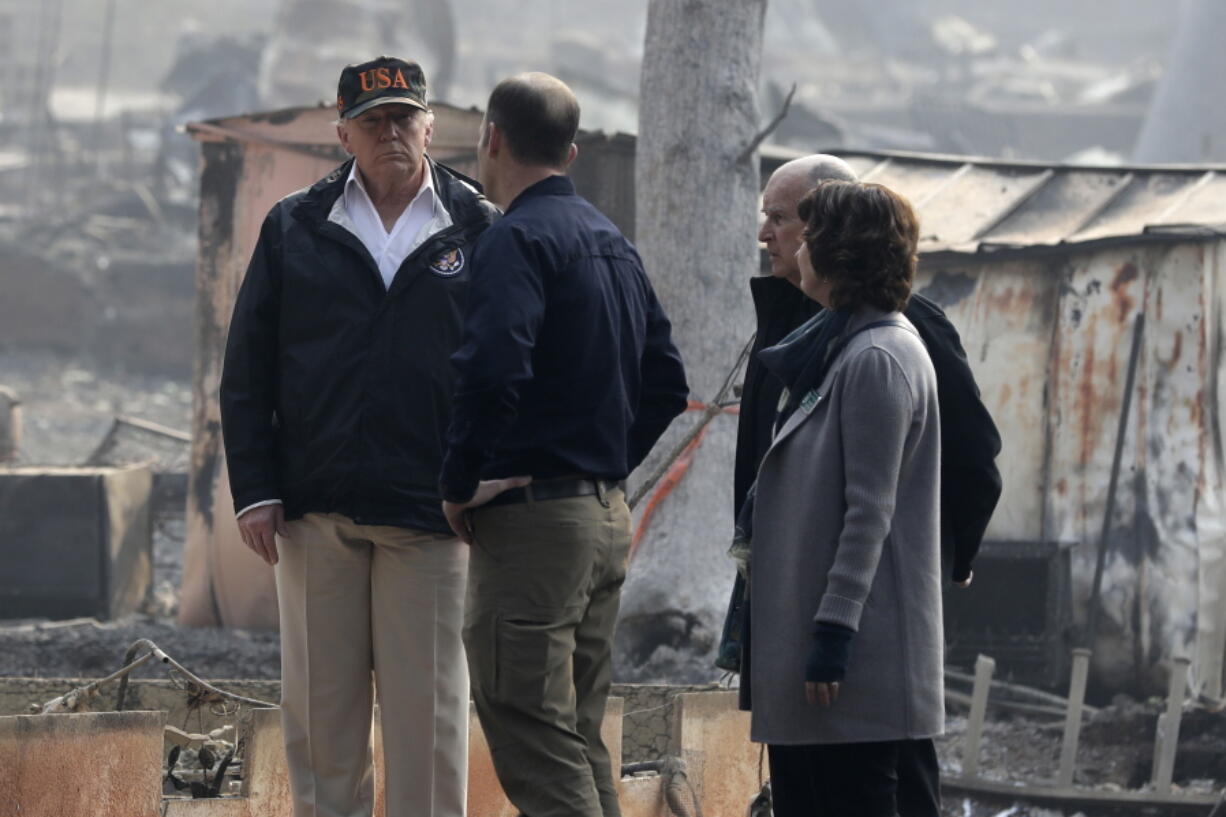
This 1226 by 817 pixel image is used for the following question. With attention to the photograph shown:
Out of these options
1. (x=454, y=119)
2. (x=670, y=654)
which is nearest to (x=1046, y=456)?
(x=670, y=654)

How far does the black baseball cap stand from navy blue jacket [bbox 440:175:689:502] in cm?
48

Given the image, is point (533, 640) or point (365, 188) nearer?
point (533, 640)

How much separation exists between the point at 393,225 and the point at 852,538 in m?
1.41

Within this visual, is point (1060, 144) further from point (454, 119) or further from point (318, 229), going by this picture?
point (318, 229)

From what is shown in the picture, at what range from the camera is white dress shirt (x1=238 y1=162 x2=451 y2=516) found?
3.88m

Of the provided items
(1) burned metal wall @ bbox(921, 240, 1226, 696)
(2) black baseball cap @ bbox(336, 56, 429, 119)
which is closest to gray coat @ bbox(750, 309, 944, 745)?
(2) black baseball cap @ bbox(336, 56, 429, 119)

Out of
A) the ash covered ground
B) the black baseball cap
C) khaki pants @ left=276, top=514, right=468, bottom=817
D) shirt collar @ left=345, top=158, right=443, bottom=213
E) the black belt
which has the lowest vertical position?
the ash covered ground

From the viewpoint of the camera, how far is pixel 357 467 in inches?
148

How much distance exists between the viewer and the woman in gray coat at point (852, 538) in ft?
10.5

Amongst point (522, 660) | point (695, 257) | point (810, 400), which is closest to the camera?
point (810, 400)

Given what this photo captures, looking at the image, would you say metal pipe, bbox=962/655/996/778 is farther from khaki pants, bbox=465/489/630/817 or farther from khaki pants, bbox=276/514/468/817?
khaki pants, bbox=465/489/630/817

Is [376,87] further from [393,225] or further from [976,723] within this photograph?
[976,723]

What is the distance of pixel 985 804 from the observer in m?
6.71

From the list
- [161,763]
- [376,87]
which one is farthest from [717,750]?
[376,87]
